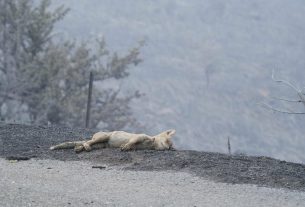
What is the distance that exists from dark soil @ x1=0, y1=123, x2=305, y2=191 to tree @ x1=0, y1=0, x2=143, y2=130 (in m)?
17.3

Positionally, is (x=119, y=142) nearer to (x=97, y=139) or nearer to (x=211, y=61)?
(x=97, y=139)

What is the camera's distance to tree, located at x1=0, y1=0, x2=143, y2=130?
1156 inches

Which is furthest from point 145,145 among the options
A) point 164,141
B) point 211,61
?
point 211,61

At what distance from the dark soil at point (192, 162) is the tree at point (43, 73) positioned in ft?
56.8

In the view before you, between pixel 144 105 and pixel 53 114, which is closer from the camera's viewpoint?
pixel 53 114

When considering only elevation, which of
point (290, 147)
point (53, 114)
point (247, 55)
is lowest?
point (290, 147)

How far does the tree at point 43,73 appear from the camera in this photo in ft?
96.4

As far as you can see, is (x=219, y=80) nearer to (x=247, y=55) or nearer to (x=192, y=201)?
(x=247, y=55)

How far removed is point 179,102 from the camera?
180ft

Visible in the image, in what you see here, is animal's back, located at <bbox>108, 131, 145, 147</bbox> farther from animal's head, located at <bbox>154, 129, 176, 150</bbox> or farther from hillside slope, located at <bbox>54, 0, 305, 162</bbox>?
hillside slope, located at <bbox>54, 0, 305, 162</bbox>

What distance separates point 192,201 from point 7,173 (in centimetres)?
280

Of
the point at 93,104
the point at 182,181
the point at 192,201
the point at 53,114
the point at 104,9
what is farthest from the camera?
the point at 104,9

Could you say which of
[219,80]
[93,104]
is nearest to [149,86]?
[219,80]

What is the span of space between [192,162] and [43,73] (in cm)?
2083
